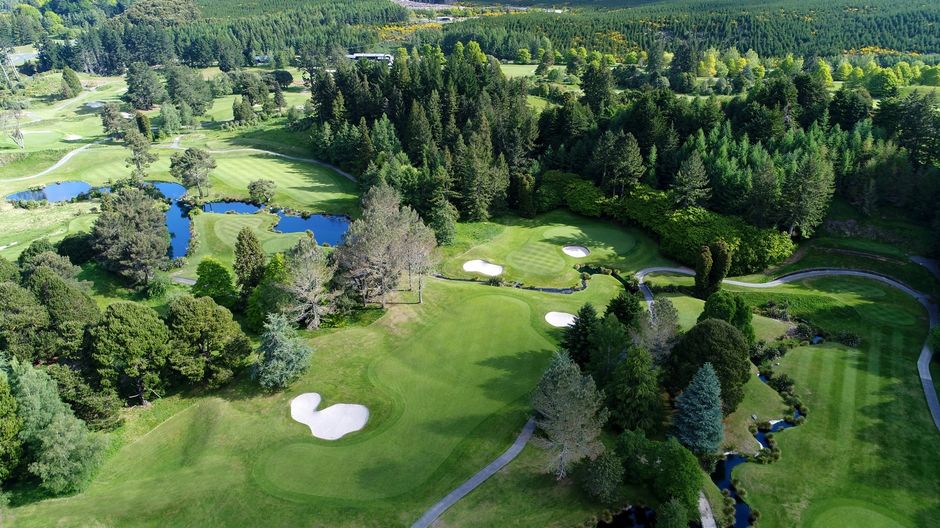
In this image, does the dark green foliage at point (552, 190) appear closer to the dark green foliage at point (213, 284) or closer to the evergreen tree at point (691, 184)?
the evergreen tree at point (691, 184)

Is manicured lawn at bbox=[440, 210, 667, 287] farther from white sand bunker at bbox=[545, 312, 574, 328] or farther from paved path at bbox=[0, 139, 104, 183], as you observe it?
paved path at bbox=[0, 139, 104, 183]

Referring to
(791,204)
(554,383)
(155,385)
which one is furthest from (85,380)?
(791,204)

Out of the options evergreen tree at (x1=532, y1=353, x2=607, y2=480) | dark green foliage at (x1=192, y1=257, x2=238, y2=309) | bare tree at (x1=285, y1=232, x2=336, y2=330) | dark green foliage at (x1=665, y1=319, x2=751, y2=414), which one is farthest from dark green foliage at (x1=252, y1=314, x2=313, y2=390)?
dark green foliage at (x1=665, y1=319, x2=751, y2=414)

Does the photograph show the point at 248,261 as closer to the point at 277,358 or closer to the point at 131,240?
the point at 131,240

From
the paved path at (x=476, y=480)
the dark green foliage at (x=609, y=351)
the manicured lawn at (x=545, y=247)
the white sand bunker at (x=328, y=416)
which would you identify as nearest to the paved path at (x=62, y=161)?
the manicured lawn at (x=545, y=247)

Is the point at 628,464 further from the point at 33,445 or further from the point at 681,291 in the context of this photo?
the point at 33,445

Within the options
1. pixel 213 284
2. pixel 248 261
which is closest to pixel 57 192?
pixel 213 284
